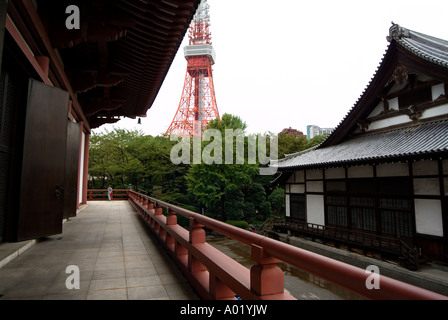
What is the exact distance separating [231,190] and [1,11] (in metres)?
22.2

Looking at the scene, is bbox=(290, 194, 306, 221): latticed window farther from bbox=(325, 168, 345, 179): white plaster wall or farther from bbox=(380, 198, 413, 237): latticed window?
bbox=(380, 198, 413, 237): latticed window

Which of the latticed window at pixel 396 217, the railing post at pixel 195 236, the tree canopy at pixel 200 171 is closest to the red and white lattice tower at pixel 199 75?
the tree canopy at pixel 200 171

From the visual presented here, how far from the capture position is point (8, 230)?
13.9 feet

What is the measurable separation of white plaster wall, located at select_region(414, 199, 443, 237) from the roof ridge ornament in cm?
706

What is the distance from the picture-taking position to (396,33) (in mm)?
11922

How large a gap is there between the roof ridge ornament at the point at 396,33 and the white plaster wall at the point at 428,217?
7.06m

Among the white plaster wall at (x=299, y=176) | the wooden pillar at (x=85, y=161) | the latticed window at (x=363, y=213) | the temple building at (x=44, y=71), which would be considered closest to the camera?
the temple building at (x=44, y=71)

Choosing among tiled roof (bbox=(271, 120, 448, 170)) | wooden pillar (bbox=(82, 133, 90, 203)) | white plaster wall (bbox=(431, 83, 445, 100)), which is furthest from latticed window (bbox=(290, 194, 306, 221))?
wooden pillar (bbox=(82, 133, 90, 203))

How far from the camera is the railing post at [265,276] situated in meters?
1.81

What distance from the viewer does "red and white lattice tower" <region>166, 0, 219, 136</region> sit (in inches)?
2044

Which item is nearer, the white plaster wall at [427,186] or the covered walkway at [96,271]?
the covered walkway at [96,271]

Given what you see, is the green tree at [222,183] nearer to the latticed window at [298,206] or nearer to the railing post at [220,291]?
the latticed window at [298,206]

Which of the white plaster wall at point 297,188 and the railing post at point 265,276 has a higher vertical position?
the white plaster wall at point 297,188
